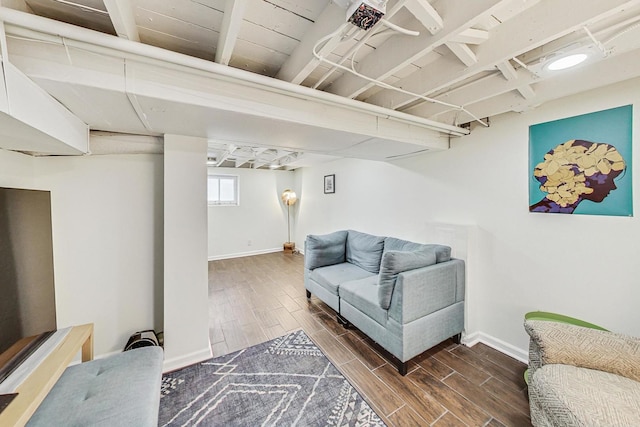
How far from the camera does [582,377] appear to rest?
3.93 ft

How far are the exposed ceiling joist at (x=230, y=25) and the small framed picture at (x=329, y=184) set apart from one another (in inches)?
140

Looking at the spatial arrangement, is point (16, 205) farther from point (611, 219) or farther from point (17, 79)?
point (611, 219)

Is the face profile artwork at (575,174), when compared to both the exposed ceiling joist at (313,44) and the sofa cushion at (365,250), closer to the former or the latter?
the sofa cushion at (365,250)

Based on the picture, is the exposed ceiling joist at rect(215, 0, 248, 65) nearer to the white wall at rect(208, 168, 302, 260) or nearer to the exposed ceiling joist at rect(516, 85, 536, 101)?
the exposed ceiling joist at rect(516, 85, 536, 101)

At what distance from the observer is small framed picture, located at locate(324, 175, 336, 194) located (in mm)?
4715

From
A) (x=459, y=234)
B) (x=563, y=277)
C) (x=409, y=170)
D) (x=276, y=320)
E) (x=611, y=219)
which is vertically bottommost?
(x=276, y=320)

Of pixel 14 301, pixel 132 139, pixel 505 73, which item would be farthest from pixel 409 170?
pixel 14 301

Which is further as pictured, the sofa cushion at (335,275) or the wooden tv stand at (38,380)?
the sofa cushion at (335,275)

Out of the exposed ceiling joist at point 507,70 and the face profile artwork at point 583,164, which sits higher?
the exposed ceiling joist at point 507,70

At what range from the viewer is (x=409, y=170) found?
10.00 feet

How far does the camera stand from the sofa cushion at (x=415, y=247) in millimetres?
2314

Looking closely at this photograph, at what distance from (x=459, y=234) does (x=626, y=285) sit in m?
1.07

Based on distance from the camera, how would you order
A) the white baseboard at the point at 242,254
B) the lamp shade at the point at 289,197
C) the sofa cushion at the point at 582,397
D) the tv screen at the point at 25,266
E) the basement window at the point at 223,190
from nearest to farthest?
1. the sofa cushion at the point at 582,397
2. the tv screen at the point at 25,266
3. the white baseboard at the point at 242,254
4. the basement window at the point at 223,190
5. the lamp shade at the point at 289,197

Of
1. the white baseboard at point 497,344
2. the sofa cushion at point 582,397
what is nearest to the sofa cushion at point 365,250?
the white baseboard at point 497,344
